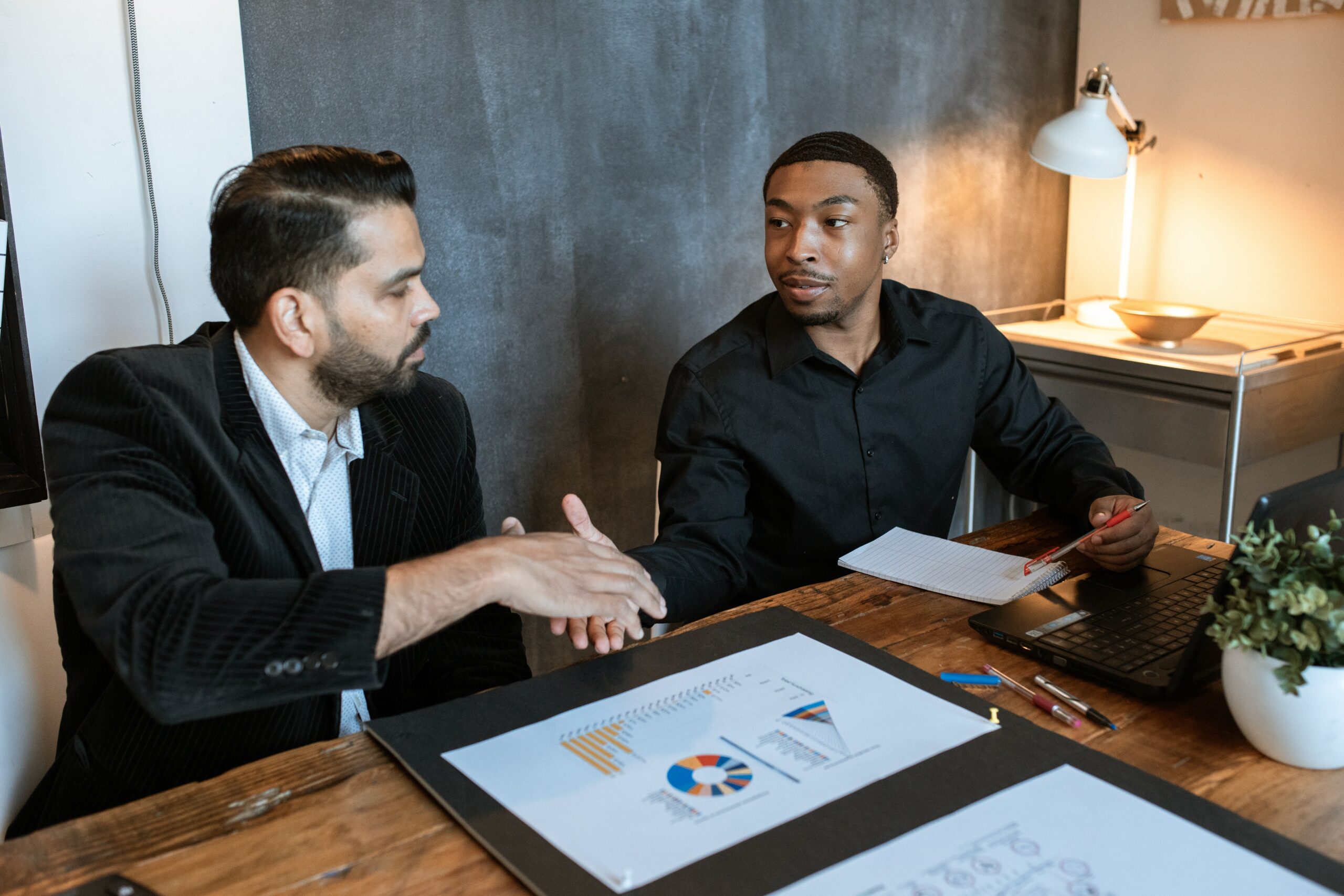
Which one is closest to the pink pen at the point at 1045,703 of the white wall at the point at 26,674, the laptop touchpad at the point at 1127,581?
the laptop touchpad at the point at 1127,581

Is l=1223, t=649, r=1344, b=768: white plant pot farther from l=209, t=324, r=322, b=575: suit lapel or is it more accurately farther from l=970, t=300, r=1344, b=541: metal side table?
l=970, t=300, r=1344, b=541: metal side table

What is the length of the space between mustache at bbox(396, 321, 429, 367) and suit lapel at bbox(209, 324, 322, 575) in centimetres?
19

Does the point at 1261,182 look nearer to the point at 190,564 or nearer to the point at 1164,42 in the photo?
the point at 1164,42

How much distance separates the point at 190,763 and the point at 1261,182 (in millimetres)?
2751

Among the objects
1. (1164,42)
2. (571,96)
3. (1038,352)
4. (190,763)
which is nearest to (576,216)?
(571,96)

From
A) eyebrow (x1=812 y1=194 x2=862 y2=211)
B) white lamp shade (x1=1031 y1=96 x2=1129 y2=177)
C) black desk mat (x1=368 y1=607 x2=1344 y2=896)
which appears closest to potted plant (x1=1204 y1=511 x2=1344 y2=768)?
black desk mat (x1=368 y1=607 x2=1344 y2=896)

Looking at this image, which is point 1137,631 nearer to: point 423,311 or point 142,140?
point 423,311

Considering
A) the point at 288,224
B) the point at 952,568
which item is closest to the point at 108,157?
the point at 288,224

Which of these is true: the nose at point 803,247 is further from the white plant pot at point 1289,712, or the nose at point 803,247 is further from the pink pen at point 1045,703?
the white plant pot at point 1289,712

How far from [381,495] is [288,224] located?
36 cm

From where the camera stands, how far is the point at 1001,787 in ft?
3.01

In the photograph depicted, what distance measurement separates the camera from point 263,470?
1291 mm

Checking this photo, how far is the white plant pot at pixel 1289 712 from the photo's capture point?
944mm

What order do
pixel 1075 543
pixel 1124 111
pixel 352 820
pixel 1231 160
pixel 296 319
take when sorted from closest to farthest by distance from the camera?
pixel 352 820, pixel 296 319, pixel 1075 543, pixel 1124 111, pixel 1231 160
